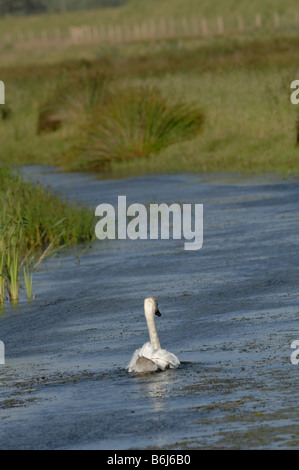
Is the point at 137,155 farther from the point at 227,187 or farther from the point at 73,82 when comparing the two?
the point at 73,82

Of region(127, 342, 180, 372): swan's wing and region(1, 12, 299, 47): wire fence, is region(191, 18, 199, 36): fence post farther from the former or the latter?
region(127, 342, 180, 372): swan's wing

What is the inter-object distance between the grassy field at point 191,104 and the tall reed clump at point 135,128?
183 mm

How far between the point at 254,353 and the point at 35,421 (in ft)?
7.44

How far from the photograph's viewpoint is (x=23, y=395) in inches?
350

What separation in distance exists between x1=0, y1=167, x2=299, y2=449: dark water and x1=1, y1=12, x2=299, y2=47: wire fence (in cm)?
6057

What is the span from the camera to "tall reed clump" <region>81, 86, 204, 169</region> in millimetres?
30578

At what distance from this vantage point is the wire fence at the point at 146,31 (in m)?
82.7

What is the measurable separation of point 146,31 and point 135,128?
63729 millimetres

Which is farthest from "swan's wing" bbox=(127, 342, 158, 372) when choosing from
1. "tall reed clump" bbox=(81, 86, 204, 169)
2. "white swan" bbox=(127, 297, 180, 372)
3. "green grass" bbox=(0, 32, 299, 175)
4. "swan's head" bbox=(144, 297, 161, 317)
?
"tall reed clump" bbox=(81, 86, 204, 169)

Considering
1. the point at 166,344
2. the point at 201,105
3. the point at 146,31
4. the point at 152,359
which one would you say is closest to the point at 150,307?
the point at 152,359

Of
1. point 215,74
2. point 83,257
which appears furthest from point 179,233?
point 215,74

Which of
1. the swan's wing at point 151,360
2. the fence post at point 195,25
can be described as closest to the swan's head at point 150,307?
the swan's wing at point 151,360

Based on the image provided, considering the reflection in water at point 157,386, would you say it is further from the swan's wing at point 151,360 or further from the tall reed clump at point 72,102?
the tall reed clump at point 72,102

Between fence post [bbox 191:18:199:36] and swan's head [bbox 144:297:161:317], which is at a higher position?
fence post [bbox 191:18:199:36]
